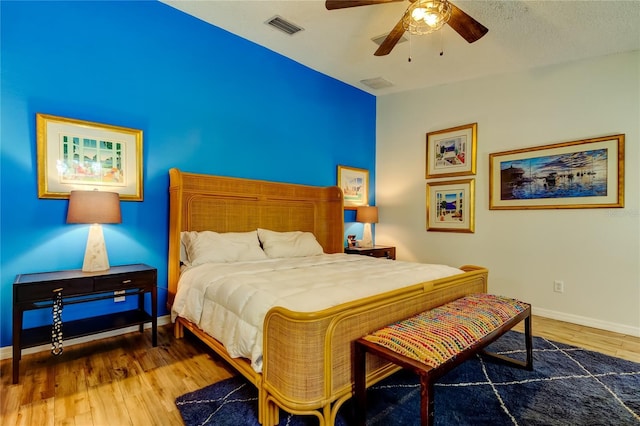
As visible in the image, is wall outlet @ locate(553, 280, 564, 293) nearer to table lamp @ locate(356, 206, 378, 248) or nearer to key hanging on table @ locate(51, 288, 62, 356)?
table lamp @ locate(356, 206, 378, 248)

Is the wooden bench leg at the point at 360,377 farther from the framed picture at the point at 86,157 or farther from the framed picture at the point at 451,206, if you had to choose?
the framed picture at the point at 451,206

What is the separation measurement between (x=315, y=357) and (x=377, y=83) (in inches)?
→ 165

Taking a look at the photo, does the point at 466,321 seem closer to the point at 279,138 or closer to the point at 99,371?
the point at 99,371

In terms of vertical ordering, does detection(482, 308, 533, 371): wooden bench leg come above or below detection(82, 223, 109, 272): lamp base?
below

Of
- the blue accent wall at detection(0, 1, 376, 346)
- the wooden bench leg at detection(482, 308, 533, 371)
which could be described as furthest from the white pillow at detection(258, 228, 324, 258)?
the wooden bench leg at detection(482, 308, 533, 371)

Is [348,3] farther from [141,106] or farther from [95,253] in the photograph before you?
[95,253]

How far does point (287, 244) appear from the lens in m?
3.57

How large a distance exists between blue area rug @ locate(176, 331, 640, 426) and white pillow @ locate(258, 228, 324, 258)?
1445 mm

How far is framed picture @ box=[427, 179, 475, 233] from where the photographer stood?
4258 mm

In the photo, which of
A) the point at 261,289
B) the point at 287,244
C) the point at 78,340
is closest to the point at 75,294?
the point at 78,340

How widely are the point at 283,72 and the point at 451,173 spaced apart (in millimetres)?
2583

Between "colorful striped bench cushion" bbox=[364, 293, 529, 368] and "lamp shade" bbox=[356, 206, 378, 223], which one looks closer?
"colorful striped bench cushion" bbox=[364, 293, 529, 368]

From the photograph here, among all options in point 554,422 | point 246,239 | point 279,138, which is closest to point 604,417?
point 554,422

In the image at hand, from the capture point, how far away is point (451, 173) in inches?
174
